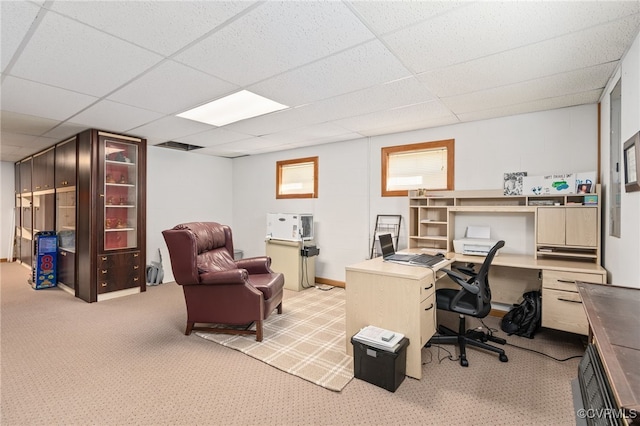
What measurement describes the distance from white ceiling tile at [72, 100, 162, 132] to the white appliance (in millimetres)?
2270

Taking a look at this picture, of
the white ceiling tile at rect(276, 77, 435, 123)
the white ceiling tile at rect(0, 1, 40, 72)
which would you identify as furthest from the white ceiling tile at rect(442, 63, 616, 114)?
the white ceiling tile at rect(0, 1, 40, 72)

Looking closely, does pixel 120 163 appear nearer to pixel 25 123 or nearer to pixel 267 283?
pixel 25 123

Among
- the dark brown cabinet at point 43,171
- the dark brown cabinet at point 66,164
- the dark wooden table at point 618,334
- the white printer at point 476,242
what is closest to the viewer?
the dark wooden table at point 618,334

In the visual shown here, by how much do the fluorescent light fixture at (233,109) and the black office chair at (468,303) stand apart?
2.42 meters

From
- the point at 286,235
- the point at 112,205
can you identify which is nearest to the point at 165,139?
the point at 112,205

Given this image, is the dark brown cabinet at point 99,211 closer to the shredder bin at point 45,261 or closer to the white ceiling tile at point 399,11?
the shredder bin at point 45,261

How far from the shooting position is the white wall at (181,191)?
5359 millimetres

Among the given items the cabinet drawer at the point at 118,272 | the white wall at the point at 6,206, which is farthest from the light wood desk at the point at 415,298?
the white wall at the point at 6,206

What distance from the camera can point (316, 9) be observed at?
1653 millimetres

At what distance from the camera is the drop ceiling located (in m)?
1.69

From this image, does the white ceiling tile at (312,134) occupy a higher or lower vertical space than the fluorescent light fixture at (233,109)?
lower

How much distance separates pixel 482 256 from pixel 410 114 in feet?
5.76

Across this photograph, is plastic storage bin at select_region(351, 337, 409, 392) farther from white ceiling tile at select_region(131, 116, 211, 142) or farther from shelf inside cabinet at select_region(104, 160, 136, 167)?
shelf inside cabinet at select_region(104, 160, 136, 167)

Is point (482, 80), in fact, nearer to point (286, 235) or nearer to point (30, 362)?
point (286, 235)
